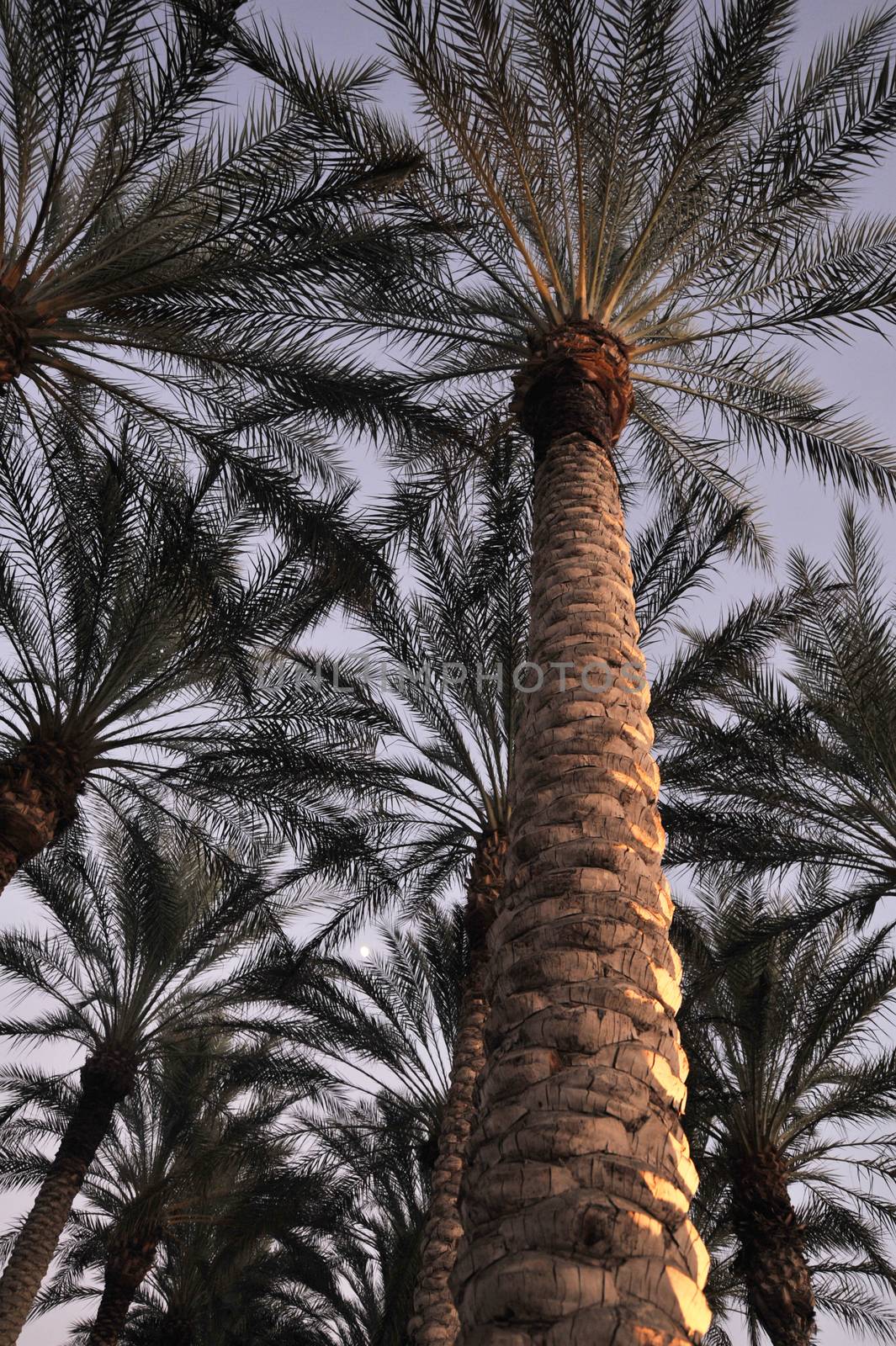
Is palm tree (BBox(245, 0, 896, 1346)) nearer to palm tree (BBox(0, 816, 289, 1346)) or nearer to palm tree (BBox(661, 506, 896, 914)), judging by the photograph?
palm tree (BBox(661, 506, 896, 914))

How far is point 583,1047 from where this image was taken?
2.60 metres

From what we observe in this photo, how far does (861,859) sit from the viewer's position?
32.0 ft

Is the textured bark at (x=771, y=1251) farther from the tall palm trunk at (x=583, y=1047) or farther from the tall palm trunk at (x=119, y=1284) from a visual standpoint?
the tall palm trunk at (x=583, y=1047)

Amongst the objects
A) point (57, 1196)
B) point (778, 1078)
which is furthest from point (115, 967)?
point (778, 1078)

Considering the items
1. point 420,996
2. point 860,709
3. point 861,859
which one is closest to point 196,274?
point 860,709

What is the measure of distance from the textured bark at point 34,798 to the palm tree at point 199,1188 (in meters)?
6.00

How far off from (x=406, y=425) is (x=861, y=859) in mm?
6370

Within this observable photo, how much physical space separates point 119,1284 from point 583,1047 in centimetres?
1357

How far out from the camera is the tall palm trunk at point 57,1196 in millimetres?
10805

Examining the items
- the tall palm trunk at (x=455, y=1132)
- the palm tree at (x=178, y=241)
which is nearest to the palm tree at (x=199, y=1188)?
the tall palm trunk at (x=455, y=1132)

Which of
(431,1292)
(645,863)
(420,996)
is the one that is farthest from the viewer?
(420,996)

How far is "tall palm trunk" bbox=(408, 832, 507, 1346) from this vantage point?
781 cm

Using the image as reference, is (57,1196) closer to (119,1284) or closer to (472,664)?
(119,1284)

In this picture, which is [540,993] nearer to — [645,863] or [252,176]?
[645,863]
